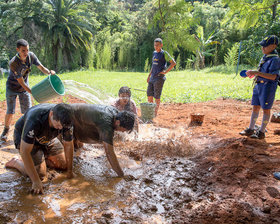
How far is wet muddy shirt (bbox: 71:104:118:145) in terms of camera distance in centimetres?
273

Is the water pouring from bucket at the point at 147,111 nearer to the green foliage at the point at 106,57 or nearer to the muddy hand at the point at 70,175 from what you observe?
the muddy hand at the point at 70,175

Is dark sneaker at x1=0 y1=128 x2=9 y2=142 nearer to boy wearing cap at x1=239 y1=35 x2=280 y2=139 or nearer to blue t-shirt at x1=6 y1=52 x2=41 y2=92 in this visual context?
blue t-shirt at x1=6 y1=52 x2=41 y2=92

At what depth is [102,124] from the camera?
2.75 meters

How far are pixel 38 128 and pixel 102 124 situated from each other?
71 cm

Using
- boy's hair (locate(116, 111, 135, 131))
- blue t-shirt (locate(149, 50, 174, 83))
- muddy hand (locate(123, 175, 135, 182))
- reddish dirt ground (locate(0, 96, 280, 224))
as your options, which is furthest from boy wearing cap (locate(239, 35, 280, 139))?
muddy hand (locate(123, 175, 135, 182))

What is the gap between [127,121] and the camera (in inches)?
106

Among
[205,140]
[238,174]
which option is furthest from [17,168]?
[205,140]

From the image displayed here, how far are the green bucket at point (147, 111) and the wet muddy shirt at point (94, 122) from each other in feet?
7.53

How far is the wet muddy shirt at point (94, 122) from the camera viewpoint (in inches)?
107

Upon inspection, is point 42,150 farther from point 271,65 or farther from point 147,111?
point 271,65

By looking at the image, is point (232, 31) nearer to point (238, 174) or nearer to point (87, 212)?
point (238, 174)

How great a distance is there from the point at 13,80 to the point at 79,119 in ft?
5.76

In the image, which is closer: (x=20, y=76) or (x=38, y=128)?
(x=38, y=128)

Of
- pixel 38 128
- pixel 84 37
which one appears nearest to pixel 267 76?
pixel 38 128
